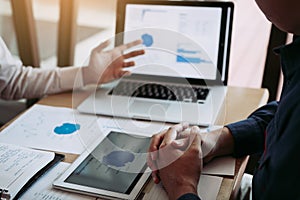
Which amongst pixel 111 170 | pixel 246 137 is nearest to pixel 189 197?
pixel 111 170

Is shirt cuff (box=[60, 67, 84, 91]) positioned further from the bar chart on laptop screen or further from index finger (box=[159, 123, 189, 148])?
index finger (box=[159, 123, 189, 148])

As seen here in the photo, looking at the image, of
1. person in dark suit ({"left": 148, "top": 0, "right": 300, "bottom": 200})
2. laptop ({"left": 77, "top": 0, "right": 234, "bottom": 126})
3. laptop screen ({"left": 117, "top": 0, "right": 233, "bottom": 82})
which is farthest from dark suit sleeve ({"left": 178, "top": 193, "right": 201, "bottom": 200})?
laptop screen ({"left": 117, "top": 0, "right": 233, "bottom": 82})

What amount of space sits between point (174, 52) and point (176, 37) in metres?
0.05

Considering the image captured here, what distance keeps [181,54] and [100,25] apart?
1.49 meters

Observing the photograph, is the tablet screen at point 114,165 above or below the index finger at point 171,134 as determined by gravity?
below

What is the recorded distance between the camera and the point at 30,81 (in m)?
1.44

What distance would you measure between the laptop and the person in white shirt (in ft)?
0.15

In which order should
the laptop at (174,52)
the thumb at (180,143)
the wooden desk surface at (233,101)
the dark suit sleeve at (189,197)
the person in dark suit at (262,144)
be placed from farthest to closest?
the laptop at (174,52) → the wooden desk surface at (233,101) → the thumb at (180,143) → the dark suit sleeve at (189,197) → the person in dark suit at (262,144)

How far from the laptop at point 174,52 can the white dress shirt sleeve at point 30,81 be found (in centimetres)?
11

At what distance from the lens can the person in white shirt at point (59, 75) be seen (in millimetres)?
1424

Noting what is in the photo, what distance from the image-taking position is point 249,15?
2148 millimetres

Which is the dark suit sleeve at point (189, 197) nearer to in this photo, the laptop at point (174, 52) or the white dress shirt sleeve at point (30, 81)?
the laptop at point (174, 52)

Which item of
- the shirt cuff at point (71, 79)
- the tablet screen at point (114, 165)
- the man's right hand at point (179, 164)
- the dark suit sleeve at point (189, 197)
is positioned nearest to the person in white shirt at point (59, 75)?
the shirt cuff at point (71, 79)

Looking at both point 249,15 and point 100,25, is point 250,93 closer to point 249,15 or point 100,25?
point 249,15
